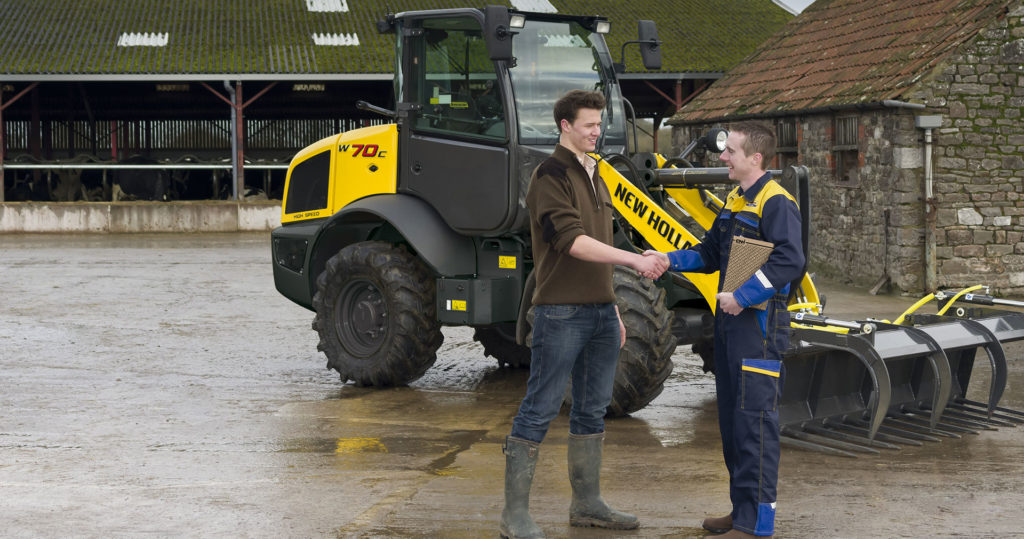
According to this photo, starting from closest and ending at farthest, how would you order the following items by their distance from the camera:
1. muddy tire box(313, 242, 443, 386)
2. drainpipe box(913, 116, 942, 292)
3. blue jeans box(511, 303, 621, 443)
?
blue jeans box(511, 303, 621, 443) → muddy tire box(313, 242, 443, 386) → drainpipe box(913, 116, 942, 292)

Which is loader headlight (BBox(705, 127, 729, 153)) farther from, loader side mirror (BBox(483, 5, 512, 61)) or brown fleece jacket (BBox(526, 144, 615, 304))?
brown fleece jacket (BBox(526, 144, 615, 304))

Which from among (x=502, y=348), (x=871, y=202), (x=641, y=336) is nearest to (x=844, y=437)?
(x=641, y=336)

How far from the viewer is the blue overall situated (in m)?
5.36

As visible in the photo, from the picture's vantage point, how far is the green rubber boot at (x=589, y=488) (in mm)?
5590

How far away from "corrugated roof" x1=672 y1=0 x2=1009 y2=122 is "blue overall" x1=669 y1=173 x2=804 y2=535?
10.9 m

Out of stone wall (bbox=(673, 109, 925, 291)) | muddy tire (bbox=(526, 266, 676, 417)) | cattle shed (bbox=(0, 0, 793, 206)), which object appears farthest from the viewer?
cattle shed (bbox=(0, 0, 793, 206))

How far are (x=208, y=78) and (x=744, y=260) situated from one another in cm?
2538

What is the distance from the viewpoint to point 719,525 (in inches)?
219

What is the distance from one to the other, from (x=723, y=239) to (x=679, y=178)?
2652 mm

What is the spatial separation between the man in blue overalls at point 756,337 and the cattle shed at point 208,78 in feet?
79.6

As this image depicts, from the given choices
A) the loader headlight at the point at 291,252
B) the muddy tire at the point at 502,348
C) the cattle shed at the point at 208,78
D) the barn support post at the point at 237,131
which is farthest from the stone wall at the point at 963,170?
the barn support post at the point at 237,131

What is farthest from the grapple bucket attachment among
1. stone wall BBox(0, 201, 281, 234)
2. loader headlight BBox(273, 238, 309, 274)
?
stone wall BBox(0, 201, 281, 234)

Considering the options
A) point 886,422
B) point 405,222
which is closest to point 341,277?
point 405,222

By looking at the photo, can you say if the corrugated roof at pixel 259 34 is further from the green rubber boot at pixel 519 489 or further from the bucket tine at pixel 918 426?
the green rubber boot at pixel 519 489
